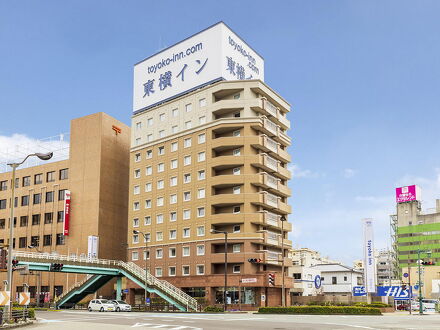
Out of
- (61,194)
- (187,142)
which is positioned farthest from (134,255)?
(61,194)

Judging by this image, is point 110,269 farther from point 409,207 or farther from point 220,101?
point 409,207

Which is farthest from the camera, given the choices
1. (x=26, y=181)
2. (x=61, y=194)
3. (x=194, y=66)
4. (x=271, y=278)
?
(x=26, y=181)

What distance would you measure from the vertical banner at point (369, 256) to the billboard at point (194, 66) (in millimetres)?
31244

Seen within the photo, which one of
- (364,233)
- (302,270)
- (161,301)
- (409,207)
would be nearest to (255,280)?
(161,301)

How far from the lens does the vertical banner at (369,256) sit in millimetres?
80375

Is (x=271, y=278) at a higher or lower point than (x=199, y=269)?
lower

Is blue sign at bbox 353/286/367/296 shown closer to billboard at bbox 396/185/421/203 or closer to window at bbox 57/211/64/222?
window at bbox 57/211/64/222

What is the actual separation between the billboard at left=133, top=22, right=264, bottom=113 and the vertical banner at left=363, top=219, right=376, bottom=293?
31.2m

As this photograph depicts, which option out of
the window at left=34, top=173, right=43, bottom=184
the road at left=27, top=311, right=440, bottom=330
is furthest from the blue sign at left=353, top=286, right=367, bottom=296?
the window at left=34, top=173, right=43, bottom=184

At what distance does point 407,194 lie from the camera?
16250 cm

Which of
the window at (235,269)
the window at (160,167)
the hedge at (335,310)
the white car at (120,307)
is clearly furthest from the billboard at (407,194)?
the white car at (120,307)

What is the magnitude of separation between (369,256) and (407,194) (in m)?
89.2

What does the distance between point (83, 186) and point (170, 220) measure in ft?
65.3

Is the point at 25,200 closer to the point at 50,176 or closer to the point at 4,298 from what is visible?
the point at 50,176
